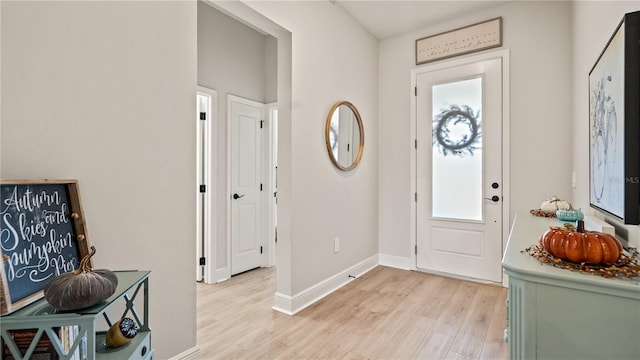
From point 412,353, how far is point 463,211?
185cm

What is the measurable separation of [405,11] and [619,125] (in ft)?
8.46

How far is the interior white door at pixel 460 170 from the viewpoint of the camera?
3195mm

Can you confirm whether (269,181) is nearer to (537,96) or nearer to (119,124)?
(119,124)

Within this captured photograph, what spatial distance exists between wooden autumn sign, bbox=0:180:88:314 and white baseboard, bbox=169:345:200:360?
2.87 feet

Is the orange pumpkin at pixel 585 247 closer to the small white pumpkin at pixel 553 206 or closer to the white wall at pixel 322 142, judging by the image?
the small white pumpkin at pixel 553 206

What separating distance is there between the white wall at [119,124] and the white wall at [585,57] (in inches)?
81.5

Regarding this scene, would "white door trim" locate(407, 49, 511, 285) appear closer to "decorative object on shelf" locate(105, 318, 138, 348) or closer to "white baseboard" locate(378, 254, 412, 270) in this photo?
"white baseboard" locate(378, 254, 412, 270)

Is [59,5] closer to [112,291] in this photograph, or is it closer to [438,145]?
[112,291]

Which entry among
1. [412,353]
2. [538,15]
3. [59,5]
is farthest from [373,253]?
[59,5]

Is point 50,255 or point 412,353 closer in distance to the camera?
point 50,255

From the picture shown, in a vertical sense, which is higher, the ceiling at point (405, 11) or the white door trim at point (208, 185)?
the ceiling at point (405, 11)

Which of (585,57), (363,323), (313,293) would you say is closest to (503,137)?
(585,57)

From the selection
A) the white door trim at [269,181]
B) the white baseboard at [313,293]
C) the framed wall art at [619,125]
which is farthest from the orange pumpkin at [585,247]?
the white door trim at [269,181]

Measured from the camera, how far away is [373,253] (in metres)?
3.83
